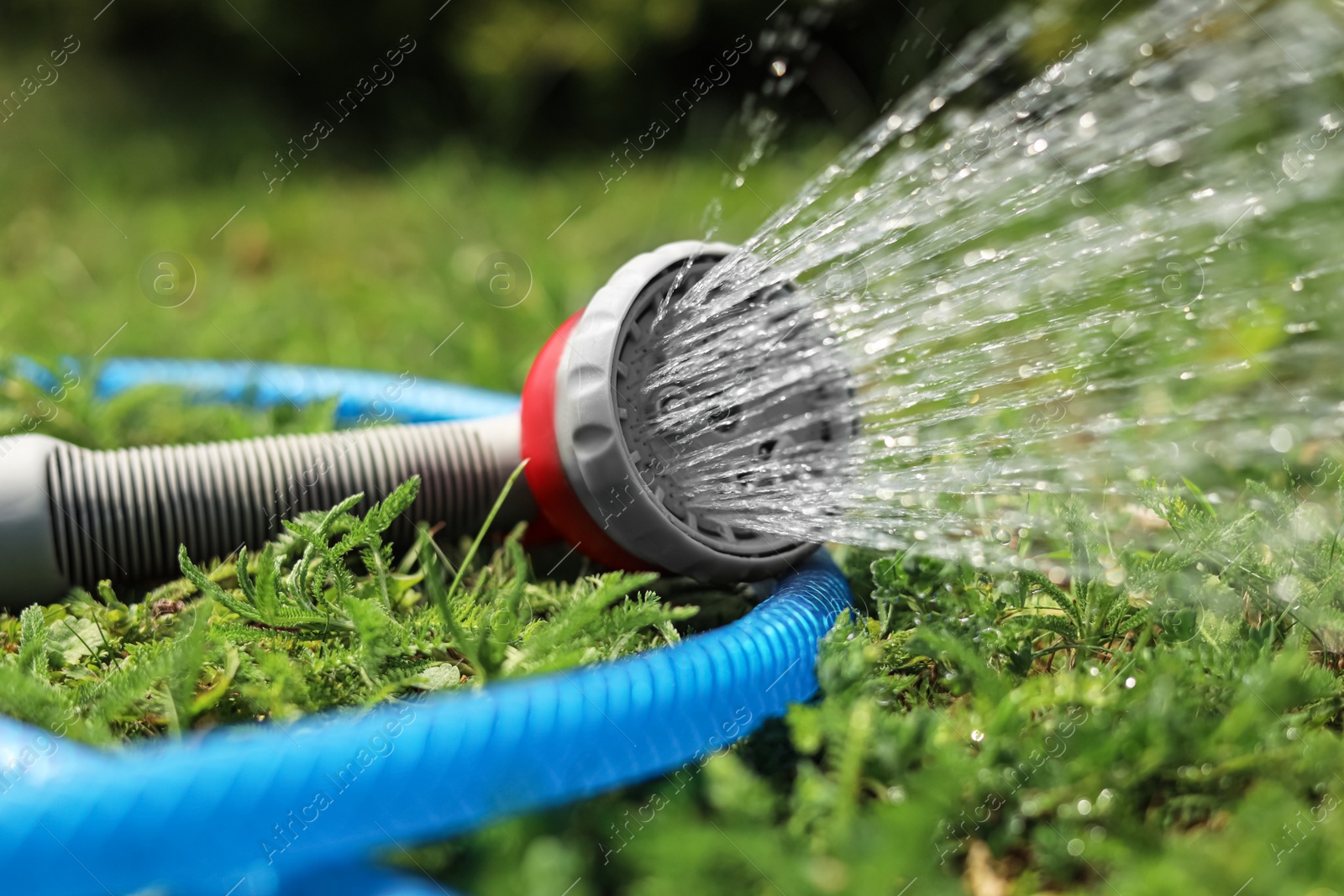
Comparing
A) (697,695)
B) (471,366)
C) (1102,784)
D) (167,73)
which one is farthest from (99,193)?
(1102,784)

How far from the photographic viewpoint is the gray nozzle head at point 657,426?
1.55 metres

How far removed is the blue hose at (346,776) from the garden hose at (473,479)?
294mm

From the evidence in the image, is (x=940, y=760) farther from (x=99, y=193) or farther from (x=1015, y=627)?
(x=99, y=193)

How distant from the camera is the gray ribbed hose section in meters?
1.70

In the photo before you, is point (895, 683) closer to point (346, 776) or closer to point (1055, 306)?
point (346, 776)

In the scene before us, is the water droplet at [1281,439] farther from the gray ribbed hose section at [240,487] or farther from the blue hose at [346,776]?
the gray ribbed hose section at [240,487]

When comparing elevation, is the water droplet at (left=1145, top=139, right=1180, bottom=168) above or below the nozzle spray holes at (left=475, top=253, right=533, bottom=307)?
below

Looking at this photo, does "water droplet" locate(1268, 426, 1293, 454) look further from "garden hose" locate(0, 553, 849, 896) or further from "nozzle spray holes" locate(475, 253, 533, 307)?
"nozzle spray holes" locate(475, 253, 533, 307)

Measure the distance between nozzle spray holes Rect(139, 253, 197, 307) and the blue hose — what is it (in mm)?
2597

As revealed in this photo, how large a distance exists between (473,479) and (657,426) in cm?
40

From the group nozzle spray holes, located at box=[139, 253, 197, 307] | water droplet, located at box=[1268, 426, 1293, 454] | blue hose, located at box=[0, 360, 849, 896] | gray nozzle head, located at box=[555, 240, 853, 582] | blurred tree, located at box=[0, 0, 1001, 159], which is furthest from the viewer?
blurred tree, located at box=[0, 0, 1001, 159]

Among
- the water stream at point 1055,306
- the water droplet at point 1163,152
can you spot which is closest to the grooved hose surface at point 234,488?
the water stream at point 1055,306

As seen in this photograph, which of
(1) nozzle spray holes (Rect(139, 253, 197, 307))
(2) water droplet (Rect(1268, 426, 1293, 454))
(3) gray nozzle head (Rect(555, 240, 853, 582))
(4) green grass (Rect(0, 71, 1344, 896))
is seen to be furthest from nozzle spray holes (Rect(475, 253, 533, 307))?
(2) water droplet (Rect(1268, 426, 1293, 454))

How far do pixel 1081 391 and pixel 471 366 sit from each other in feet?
5.10
